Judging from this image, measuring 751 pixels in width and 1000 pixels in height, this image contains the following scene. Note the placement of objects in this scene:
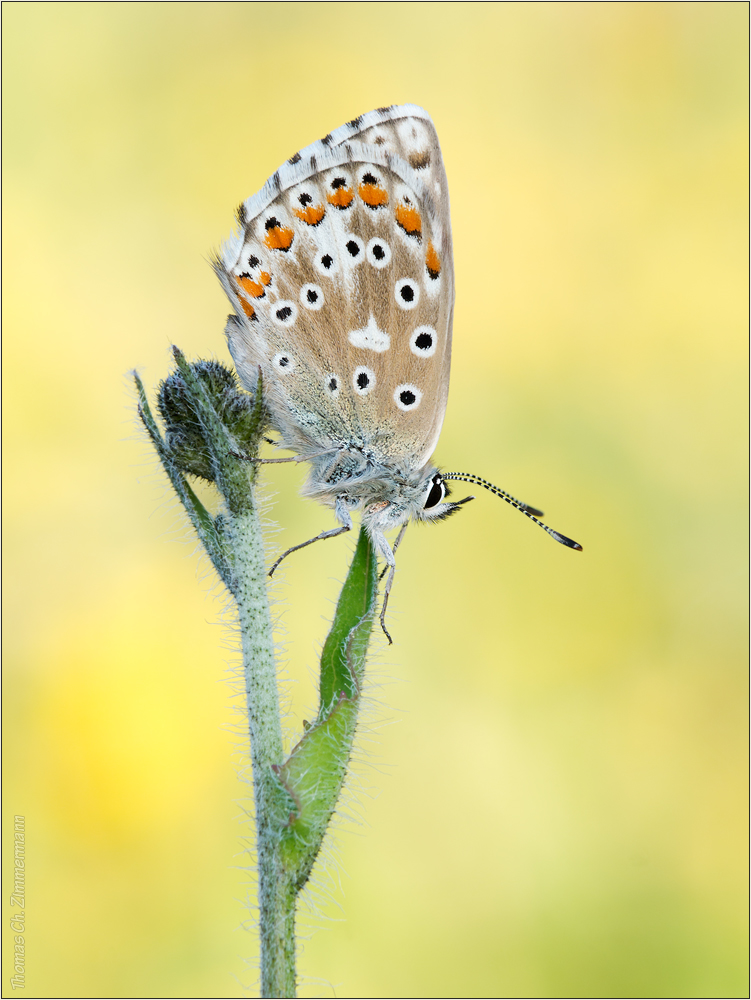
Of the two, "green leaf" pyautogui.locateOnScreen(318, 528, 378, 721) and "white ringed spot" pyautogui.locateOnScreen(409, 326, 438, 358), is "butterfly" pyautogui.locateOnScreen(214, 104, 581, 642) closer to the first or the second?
"white ringed spot" pyautogui.locateOnScreen(409, 326, 438, 358)

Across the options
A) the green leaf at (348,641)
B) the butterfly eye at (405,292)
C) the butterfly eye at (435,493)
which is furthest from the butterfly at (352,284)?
the green leaf at (348,641)

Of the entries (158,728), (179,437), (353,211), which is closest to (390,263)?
(353,211)

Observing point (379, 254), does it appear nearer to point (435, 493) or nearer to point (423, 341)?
point (423, 341)

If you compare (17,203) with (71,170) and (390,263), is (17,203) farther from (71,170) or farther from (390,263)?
(390,263)

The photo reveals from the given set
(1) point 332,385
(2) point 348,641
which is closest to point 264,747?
(2) point 348,641

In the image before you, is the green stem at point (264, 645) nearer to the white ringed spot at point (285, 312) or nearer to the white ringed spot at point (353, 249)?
the white ringed spot at point (285, 312)

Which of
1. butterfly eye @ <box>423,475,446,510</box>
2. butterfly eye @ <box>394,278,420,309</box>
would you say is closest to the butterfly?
butterfly eye @ <box>394,278,420,309</box>
